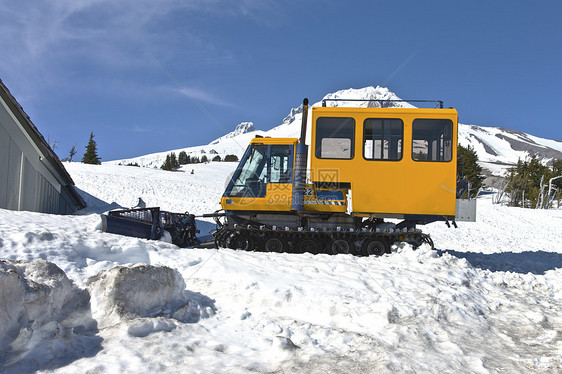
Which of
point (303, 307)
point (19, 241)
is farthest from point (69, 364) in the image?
point (19, 241)

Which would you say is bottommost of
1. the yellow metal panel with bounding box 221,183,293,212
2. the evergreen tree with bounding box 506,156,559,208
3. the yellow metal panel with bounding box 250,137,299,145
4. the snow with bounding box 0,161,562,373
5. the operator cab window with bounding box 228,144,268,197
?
the snow with bounding box 0,161,562,373

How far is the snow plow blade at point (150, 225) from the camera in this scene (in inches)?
344

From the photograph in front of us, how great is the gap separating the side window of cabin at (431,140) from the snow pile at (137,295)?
572 cm

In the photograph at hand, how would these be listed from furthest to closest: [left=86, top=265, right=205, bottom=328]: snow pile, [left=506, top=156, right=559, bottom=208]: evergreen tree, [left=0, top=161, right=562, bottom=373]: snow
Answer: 1. [left=506, top=156, right=559, bottom=208]: evergreen tree
2. [left=86, top=265, right=205, bottom=328]: snow pile
3. [left=0, top=161, right=562, bottom=373]: snow

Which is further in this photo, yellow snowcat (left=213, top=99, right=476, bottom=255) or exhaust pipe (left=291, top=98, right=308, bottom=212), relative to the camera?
exhaust pipe (left=291, top=98, right=308, bottom=212)

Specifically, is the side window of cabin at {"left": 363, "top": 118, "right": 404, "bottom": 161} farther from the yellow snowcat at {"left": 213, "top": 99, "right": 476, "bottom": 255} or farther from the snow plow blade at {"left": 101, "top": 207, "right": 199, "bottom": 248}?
the snow plow blade at {"left": 101, "top": 207, "right": 199, "bottom": 248}

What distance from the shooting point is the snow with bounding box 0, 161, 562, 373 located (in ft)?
11.5

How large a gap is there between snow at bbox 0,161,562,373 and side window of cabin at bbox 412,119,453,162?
1.96 m

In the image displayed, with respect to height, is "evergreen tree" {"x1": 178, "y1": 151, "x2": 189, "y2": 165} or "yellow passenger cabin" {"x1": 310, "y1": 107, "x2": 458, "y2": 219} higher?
"evergreen tree" {"x1": 178, "y1": 151, "x2": 189, "y2": 165}

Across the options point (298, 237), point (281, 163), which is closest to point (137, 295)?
point (298, 237)

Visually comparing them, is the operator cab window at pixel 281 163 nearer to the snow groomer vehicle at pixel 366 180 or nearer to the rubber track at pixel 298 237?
the snow groomer vehicle at pixel 366 180

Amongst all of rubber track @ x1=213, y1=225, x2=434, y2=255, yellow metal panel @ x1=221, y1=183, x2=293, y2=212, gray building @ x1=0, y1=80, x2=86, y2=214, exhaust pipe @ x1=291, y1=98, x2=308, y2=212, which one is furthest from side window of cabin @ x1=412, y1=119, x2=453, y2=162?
gray building @ x1=0, y1=80, x2=86, y2=214

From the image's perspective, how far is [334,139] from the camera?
8.50m

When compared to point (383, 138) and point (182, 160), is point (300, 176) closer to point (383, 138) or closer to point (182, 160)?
point (383, 138)
